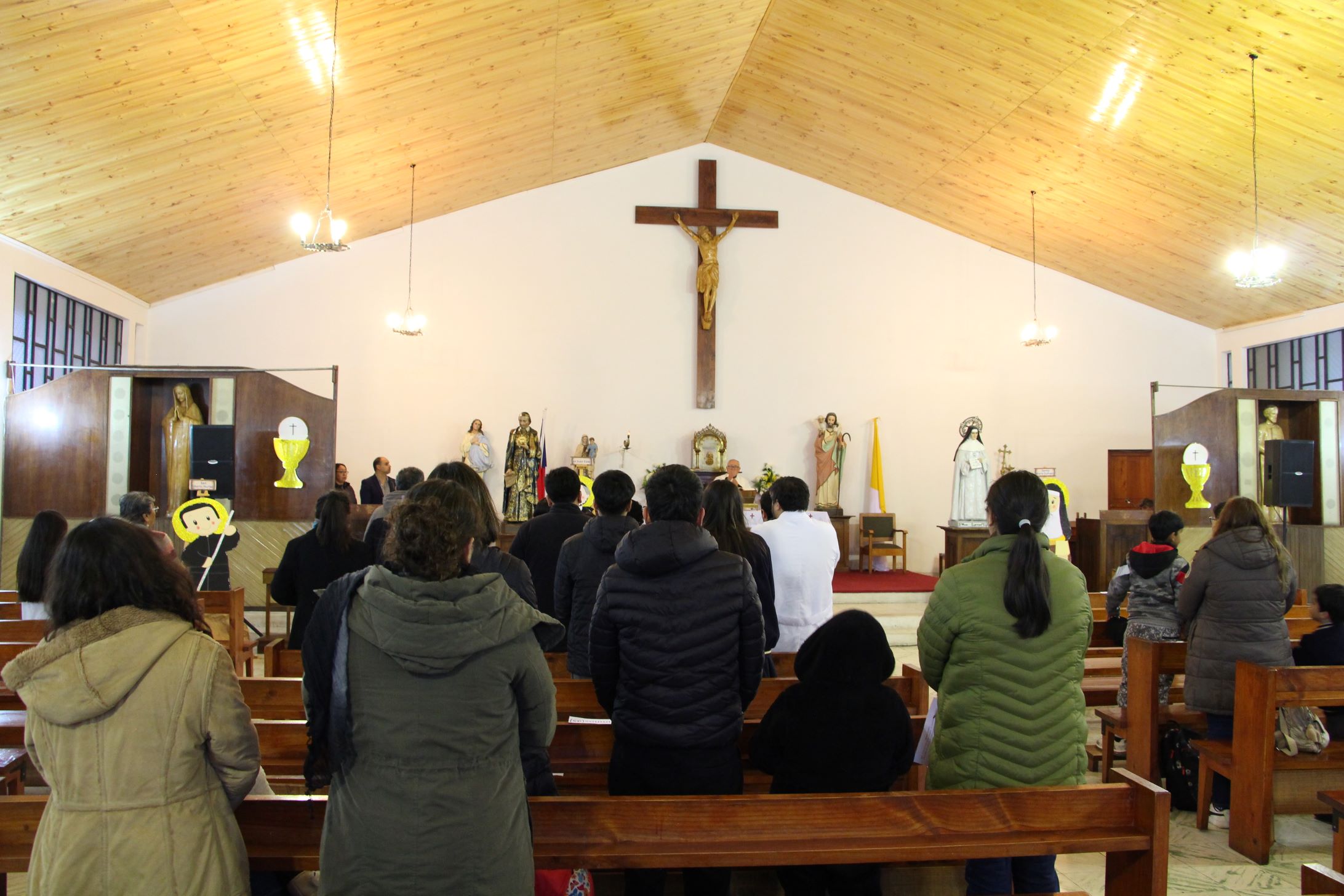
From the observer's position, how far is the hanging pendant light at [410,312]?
1034 cm

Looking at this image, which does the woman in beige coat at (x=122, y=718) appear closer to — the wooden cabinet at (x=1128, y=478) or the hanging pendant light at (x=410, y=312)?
the hanging pendant light at (x=410, y=312)

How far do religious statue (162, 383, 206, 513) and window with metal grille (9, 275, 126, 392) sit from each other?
855 mm

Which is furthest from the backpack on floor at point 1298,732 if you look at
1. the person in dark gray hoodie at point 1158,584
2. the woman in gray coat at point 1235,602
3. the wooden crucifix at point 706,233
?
the wooden crucifix at point 706,233

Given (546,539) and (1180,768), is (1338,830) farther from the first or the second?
(546,539)

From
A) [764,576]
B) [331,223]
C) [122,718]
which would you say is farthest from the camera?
[331,223]

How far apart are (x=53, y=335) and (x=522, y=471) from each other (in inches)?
182

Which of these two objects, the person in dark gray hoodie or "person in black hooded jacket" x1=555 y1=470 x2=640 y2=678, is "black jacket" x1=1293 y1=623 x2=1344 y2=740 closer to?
the person in dark gray hoodie

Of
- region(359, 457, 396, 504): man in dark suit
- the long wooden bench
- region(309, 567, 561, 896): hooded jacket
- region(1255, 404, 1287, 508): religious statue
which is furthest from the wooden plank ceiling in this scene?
region(309, 567, 561, 896): hooded jacket

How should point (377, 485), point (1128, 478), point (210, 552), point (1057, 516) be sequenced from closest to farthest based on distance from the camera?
point (210, 552) < point (1057, 516) < point (377, 485) < point (1128, 478)

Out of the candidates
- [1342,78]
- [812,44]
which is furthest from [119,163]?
[1342,78]

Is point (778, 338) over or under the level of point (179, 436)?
over

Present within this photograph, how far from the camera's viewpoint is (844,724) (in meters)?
2.38

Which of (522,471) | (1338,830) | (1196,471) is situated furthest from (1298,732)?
(522,471)

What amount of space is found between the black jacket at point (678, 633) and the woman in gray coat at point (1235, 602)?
2.36 meters
